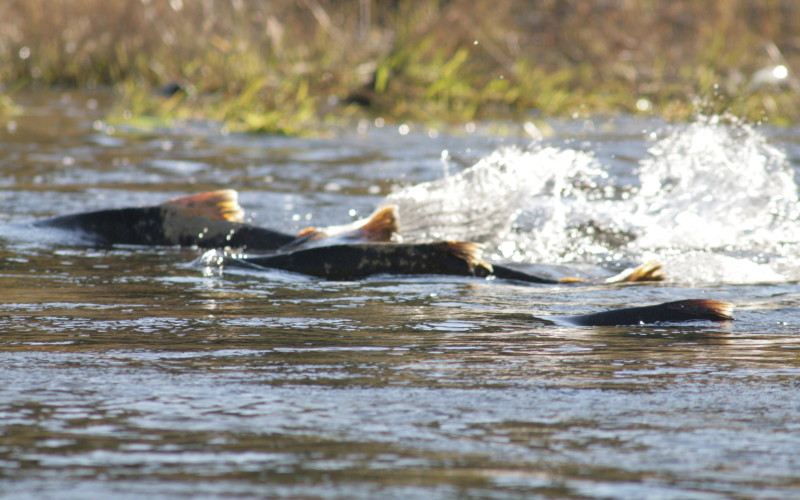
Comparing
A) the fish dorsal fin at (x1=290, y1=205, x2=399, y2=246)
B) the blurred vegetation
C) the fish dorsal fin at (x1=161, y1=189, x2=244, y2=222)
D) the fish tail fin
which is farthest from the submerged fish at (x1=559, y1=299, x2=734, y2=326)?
the blurred vegetation

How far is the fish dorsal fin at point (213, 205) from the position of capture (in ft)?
18.9

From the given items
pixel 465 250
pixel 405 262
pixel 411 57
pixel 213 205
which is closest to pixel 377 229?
pixel 405 262

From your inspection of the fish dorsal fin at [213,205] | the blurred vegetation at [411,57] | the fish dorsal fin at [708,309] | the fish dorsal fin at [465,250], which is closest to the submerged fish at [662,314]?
the fish dorsal fin at [708,309]

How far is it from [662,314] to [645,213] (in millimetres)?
3176

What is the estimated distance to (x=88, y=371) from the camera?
3.11m

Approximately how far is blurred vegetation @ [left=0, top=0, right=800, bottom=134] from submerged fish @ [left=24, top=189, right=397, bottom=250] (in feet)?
18.1

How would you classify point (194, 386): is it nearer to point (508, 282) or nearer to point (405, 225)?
point (508, 282)

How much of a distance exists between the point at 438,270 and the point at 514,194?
6.33 ft

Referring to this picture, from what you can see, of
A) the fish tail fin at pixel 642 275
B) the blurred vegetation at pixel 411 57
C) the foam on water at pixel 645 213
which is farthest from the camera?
the blurred vegetation at pixel 411 57

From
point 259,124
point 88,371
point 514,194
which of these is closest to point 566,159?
point 514,194

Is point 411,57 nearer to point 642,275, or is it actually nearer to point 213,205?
point 213,205

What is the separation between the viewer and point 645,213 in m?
7.03

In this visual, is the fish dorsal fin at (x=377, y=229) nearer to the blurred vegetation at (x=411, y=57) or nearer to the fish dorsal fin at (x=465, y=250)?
the fish dorsal fin at (x=465, y=250)

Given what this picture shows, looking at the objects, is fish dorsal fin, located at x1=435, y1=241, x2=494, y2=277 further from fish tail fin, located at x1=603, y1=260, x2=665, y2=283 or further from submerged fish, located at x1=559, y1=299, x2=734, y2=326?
submerged fish, located at x1=559, y1=299, x2=734, y2=326
